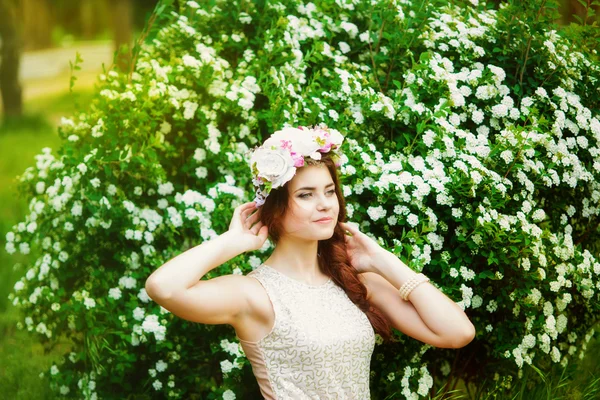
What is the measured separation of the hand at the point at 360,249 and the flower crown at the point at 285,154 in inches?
14.1

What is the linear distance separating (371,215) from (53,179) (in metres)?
2.05

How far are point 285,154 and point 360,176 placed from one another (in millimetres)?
767

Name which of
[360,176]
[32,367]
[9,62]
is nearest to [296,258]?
[360,176]

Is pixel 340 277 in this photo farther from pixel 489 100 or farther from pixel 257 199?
pixel 489 100

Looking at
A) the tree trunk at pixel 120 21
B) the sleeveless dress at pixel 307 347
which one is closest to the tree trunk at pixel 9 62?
the tree trunk at pixel 120 21

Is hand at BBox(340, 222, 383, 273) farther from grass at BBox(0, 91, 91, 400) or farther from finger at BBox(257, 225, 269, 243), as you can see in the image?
grass at BBox(0, 91, 91, 400)

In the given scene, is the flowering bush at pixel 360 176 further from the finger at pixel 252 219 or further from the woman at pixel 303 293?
the finger at pixel 252 219

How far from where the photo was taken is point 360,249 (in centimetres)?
356

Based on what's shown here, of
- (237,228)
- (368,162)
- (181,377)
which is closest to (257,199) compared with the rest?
(237,228)

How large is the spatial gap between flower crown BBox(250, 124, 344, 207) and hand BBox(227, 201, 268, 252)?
0.08 meters

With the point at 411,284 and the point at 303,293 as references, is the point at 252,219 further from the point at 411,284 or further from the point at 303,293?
the point at 411,284

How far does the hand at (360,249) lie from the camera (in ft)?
11.4

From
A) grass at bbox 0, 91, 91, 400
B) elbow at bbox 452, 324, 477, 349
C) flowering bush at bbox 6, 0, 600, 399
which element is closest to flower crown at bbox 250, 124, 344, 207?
flowering bush at bbox 6, 0, 600, 399

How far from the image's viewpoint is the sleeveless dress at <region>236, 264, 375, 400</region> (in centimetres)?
324
